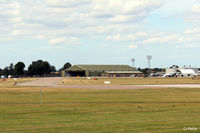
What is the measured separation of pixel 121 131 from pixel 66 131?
261cm

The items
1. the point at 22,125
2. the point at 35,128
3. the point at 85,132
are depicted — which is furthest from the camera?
the point at 22,125

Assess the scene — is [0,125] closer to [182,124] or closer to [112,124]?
[112,124]

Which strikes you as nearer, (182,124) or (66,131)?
(66,131)

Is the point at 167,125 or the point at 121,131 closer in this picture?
the point at 121,131

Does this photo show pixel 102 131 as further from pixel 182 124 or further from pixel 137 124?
pixel 182 124

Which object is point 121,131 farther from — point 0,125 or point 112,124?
point 0,125

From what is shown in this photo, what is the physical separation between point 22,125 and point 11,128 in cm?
127

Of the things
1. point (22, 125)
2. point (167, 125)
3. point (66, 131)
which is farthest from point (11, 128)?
point (167, 125)

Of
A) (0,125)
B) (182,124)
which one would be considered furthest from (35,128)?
(182,124)

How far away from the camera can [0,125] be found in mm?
21156

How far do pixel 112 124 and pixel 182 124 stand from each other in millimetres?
3675

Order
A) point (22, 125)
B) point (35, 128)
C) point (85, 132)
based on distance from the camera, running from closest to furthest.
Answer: point (85, 132)
point (35, 128)
point (22, 125)

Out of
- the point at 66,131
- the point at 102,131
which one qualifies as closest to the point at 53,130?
the point at 66,131

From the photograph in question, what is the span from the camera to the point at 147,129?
59.7 ft
